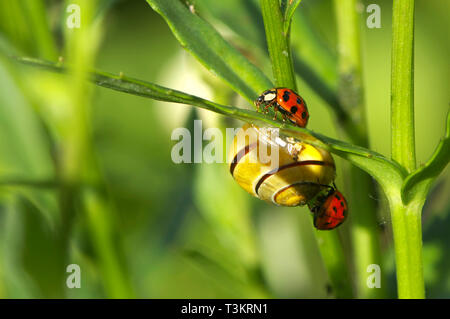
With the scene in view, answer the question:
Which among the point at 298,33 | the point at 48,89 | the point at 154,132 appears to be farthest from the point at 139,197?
the point at 298,33

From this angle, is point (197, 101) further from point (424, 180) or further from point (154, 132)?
point (154, 132)

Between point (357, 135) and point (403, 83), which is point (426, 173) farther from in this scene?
point (357, 135)

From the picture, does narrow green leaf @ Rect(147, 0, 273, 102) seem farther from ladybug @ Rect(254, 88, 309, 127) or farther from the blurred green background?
the blurred green background

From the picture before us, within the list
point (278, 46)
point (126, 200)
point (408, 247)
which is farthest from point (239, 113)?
point (126, 200)

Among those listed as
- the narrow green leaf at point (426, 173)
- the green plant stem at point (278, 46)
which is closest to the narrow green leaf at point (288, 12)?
the green plant stem at point (278, 46)

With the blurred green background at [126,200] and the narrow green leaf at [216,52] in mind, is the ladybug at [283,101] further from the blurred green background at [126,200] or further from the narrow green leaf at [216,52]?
the blurred green background at [126,200]

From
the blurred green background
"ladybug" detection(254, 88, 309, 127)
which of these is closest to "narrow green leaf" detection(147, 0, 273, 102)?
"ladybug" detection(254, 88, 309, 127)

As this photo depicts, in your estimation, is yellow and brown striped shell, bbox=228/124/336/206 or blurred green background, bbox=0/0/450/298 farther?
blurred green background, bbox=0/0/450/298
